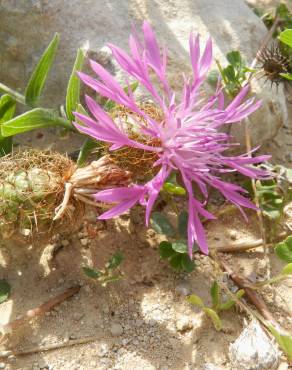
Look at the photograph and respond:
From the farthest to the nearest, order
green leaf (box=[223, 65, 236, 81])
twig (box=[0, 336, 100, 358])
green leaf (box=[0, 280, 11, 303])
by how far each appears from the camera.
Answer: green leaf (box=[223, 65, 236, 81]) → green leaf (box=[0, 280, 11, 303]) → twig (box=[0, 336, 100, 358])

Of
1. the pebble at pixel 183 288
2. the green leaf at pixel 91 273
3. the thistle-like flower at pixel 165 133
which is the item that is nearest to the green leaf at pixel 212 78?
the thistle-like flower at pixel 165 133

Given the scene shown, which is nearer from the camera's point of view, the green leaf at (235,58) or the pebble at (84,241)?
the pebble at (84,241)

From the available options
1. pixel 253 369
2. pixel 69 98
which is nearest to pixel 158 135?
pixel 69 98

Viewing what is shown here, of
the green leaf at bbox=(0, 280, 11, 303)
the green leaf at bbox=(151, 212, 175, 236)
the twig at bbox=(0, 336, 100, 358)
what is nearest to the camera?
the twig at bbox=(0, 336, 100, 358)

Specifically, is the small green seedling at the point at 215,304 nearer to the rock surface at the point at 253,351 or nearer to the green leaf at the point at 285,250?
the rock surface at the point at 253,351

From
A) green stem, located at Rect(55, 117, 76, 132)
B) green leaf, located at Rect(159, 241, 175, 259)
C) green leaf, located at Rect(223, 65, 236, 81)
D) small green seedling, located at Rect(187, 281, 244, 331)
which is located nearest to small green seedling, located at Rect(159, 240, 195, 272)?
green leaf, located at Rect(159, 241, 175, 259)

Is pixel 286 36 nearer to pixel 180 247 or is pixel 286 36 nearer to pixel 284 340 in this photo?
pixel 180 247

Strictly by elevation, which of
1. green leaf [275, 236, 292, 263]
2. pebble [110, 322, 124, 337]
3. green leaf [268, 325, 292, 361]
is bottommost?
pebble [110, 322, 124, 337]

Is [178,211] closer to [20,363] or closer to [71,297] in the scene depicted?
[71,297]

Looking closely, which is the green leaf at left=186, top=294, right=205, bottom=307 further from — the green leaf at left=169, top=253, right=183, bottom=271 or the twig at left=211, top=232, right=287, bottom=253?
the twig at left=211, top=232, right=287, bottom=253
